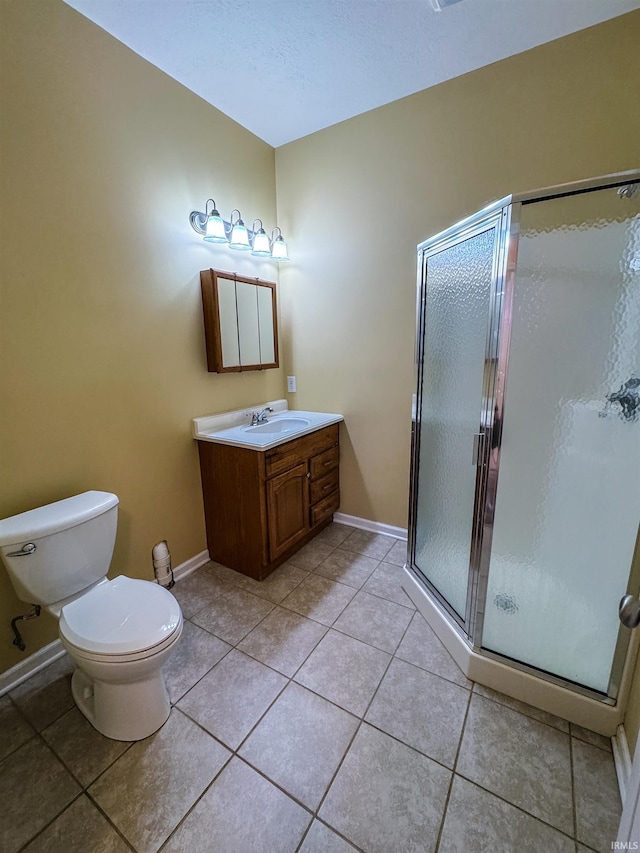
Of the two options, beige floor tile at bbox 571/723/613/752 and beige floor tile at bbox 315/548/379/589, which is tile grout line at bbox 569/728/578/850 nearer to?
beige floor tile at bbox 571/723/613/752

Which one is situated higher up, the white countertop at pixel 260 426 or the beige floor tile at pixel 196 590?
the white countertop at pixel 260 426

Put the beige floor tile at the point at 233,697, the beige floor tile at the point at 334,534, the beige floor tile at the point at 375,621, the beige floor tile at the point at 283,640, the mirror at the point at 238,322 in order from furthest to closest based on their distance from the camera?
the beige floor tile at the point at 334,534, the mirror at the point at 238,322, the beige floor tile at the point at 375,621, the beige floor tile at the point at 283,640, the beige floor tile at the point at 233,697

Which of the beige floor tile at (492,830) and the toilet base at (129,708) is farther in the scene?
the toilet base at (129,708)

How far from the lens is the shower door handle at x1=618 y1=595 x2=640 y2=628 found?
28.5 inches

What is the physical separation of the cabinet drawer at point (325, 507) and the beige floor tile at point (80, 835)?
62.4 inches

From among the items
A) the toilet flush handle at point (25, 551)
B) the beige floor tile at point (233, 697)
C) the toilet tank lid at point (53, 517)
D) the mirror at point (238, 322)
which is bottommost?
the beige floor tile at point (233, 697)

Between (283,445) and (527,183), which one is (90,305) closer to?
(283,445)

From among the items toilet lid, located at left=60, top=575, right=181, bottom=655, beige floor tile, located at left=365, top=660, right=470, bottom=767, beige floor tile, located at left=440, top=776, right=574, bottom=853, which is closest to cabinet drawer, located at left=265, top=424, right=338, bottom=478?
toilet lid, located at left=60, top=575, right=181, bottom=655

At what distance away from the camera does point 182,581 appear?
2143mm

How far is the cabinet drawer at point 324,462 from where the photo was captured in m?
2.38

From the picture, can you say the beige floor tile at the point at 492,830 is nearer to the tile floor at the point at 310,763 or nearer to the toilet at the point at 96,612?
the tile floor at the point at 310,763

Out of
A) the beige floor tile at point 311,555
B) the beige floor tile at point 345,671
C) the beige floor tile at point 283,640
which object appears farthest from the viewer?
the beige floor tile at point 311,555

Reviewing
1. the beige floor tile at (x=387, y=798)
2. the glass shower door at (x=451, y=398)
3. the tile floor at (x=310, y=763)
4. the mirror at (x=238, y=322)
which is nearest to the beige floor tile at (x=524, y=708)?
the tile floor at (x=310, y=763)

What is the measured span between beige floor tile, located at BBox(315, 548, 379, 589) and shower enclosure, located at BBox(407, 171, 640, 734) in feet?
1.96
